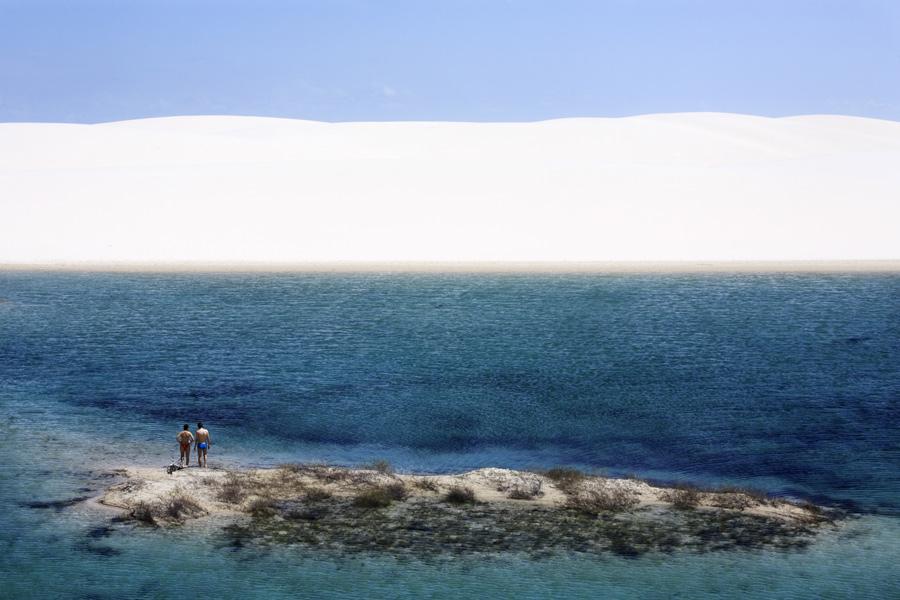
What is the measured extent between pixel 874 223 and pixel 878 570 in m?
77.9

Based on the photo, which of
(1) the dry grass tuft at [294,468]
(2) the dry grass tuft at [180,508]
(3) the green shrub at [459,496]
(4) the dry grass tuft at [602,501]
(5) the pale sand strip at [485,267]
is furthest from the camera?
(5) the pale sand strip at [485,267]

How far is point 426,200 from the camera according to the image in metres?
91.4

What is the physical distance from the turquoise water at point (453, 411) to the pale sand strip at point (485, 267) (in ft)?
63.4

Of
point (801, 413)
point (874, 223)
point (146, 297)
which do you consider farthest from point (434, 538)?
point (874, 223)

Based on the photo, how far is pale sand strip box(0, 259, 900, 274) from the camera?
70625 mm

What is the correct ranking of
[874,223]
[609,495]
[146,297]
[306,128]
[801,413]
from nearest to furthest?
[609,495] < [801,413] < [146,297] < [874,223] < [306,128]

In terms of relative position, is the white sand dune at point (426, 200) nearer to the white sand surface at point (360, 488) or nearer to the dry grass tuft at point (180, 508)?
the white sand surface at point (360, 488)

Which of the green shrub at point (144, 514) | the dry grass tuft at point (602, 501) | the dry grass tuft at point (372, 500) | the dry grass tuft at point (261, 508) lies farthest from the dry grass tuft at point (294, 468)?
the dry grass tuft at point (602, 501)

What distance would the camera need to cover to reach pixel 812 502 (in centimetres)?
1862

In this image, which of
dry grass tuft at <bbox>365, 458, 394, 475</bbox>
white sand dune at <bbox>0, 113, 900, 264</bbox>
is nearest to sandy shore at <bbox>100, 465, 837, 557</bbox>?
dry grass tuft at <bbox>365, 458, 394, 475</bbox>

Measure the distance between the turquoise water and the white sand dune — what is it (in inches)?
1212

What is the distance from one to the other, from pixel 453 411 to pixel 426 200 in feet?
219

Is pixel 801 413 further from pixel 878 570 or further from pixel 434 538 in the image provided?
pixel 434 538

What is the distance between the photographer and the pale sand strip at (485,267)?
232 feet
